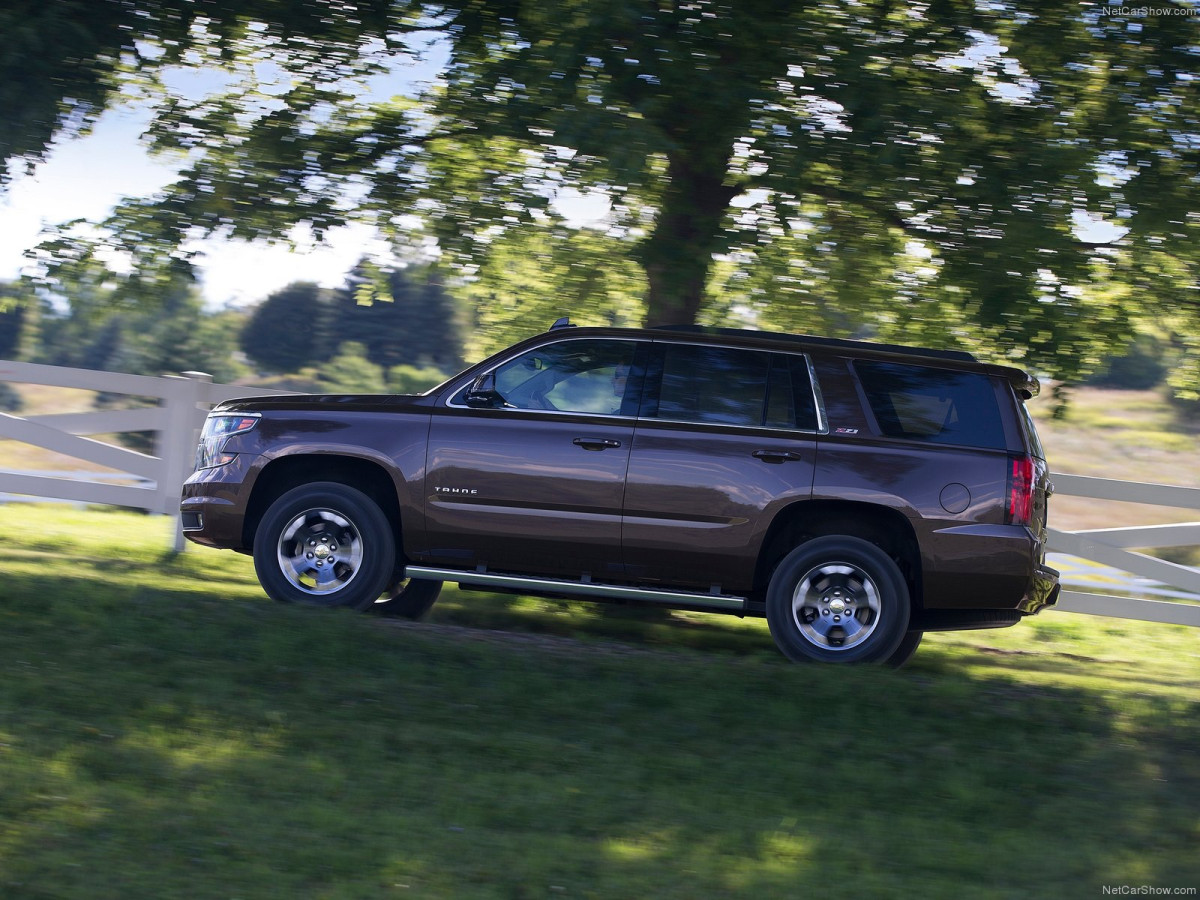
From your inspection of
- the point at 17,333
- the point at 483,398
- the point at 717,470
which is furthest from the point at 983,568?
the point at 17,333

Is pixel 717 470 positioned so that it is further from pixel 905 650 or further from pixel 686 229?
pixel 686 229

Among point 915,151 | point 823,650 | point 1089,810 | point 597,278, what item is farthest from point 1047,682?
point 597,278

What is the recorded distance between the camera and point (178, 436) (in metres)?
11.0

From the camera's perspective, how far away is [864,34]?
9.05 m

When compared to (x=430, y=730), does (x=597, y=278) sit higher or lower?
higher

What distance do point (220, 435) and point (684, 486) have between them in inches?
121

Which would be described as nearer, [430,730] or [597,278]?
[430,730]

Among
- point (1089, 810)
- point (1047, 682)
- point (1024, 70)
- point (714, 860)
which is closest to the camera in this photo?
point (714, 860)

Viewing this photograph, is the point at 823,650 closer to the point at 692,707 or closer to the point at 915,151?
the point at 692,707

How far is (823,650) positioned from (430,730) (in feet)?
8.98

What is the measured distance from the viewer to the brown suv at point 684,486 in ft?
24.6

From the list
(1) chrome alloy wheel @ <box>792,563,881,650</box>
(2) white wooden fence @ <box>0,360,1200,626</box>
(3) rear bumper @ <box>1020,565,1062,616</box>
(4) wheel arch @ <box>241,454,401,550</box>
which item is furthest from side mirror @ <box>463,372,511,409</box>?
(3) rear bumper @ <box>1020,565,1062,616</box>

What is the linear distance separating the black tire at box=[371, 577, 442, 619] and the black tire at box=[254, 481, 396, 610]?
31.6 inches

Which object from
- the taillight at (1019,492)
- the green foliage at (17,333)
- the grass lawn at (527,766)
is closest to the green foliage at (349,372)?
the green foliage at (17,333)
